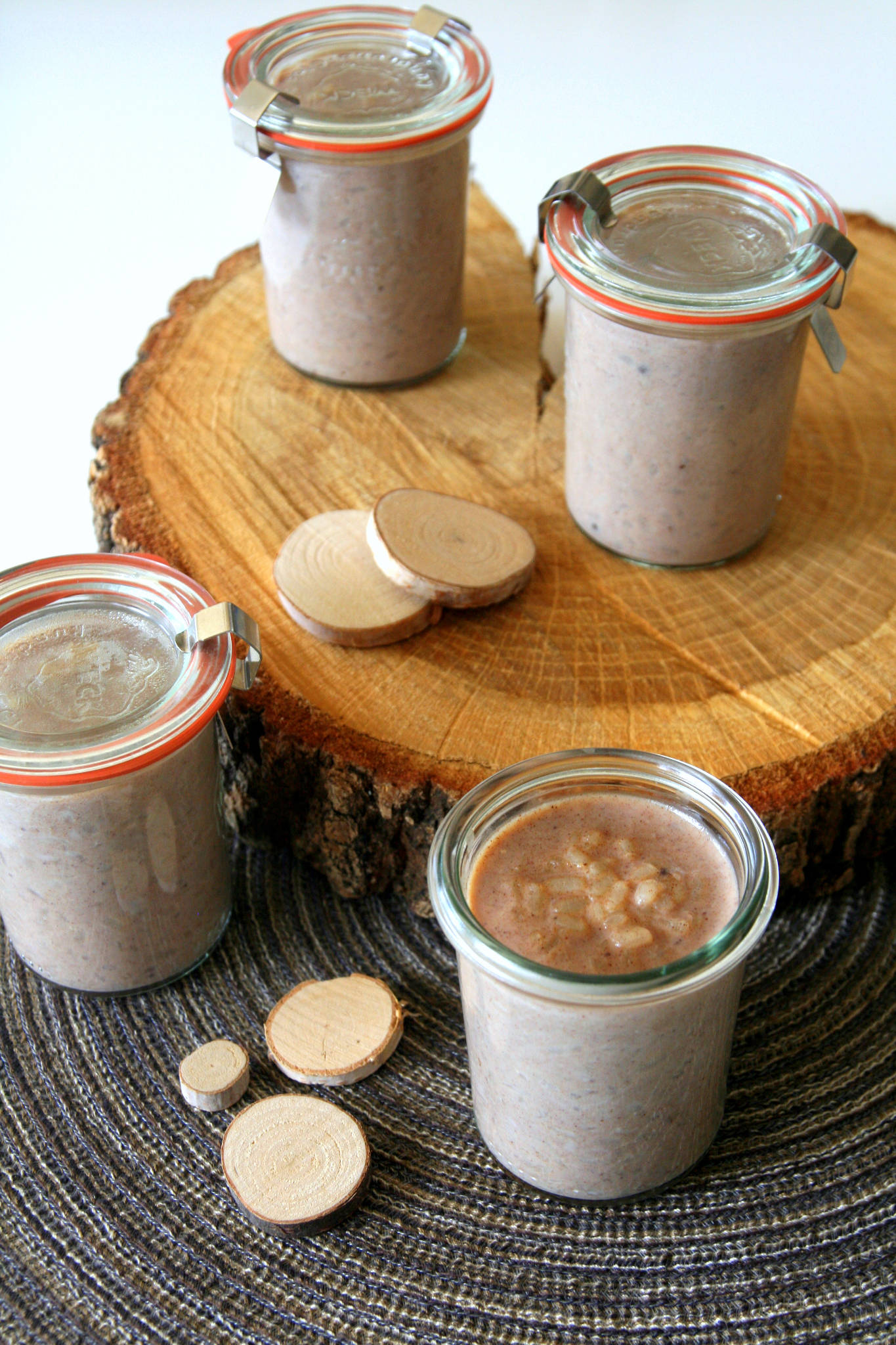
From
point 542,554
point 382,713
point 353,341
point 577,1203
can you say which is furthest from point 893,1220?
point 353,341

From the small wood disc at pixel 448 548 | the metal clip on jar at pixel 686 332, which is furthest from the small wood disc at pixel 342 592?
the metal clip on jar at pixel 686 332

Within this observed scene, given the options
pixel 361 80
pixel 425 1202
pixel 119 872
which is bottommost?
pixel 425 1202

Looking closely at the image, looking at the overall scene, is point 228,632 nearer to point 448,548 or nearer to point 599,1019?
point 448,548

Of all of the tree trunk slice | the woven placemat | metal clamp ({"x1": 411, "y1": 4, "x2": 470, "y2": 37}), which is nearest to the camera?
the woven placemat

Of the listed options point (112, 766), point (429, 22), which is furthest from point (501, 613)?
point (429, 22)

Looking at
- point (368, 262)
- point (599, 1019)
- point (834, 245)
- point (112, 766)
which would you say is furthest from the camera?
point (368, 262)

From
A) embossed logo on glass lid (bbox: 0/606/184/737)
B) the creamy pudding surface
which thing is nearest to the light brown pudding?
embossed logo on glass lid (bbox: 0/606/184/737)

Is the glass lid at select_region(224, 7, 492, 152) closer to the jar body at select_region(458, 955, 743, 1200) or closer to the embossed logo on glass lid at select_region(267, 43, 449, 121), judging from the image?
the embossed logo on glass lid at select_region(267, 43, 449, 121)
